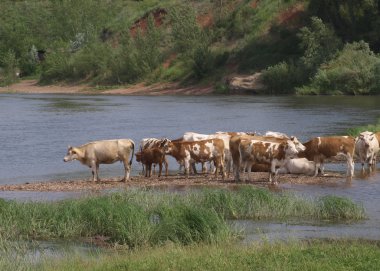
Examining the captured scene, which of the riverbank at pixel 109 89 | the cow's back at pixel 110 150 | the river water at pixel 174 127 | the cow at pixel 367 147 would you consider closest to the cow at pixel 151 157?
the cow's back at pixel 110 150

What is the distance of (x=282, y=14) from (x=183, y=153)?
69307mm

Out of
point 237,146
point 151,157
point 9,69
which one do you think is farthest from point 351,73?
point 9,69

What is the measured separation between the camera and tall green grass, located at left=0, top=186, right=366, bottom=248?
14969 mm

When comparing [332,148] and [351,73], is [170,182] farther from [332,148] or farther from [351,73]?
[351,73]

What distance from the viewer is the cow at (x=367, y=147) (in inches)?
987

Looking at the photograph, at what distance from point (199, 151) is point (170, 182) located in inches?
58.7

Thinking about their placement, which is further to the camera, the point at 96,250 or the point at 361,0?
the point at 361,0

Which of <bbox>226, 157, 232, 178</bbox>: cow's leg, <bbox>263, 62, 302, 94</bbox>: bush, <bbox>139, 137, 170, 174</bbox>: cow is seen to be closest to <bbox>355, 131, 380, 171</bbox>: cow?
<bbox>226, 157, 232, 178</bbox>: cow's leg

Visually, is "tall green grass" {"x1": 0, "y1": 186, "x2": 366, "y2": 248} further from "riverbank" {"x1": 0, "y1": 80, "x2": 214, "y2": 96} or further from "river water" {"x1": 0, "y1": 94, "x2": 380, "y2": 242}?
"riverbank" {"x1": 0, "y1": 80, "x2": 214, "y2": 96}

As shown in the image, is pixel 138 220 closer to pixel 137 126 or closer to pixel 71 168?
pixel 71 168

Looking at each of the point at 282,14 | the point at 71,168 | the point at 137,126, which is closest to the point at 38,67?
the point at 282,14

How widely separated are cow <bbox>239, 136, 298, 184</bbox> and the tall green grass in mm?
3370

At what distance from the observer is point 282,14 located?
9125 cm

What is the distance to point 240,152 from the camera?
2278cm
